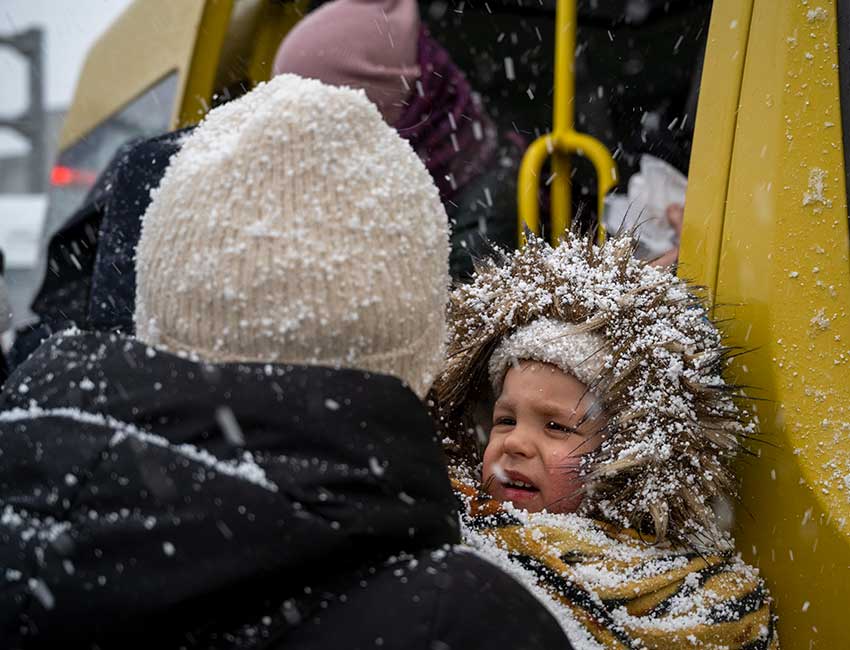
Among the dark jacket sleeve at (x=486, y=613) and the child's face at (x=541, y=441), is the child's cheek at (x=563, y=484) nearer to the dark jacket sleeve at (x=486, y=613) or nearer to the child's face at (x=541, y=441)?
the child's face at (x=541, y=441)

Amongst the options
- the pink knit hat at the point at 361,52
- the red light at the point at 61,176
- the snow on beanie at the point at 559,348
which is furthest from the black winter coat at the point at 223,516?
the red light at the point at 61,176

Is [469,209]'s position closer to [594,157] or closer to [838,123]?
[594,157]

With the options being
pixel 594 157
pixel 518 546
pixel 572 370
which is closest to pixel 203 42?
pixel 594 157

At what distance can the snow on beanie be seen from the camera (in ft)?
5.94

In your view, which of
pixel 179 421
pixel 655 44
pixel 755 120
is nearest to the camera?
pixel 179 421

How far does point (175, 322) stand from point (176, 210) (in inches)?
4.8

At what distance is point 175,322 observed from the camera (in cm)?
106

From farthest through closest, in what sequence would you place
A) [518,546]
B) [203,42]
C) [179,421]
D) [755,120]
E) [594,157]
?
[203,42]
[594,157]
[755,120]
[518,546]
[179,421]

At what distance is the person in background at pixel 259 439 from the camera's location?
0.91m

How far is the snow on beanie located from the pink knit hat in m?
1.29

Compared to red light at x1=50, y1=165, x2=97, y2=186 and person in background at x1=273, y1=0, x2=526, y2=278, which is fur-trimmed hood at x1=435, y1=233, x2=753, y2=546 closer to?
person in background at x1=273, y1=0, x2=526, y2=278

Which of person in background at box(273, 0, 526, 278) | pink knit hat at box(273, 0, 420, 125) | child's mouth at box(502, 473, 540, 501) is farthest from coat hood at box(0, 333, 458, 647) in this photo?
pink knit hat at box(273, 0, 420, 125)

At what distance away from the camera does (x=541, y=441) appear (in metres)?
1.87

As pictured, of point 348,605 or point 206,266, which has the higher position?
point 206,266
